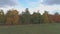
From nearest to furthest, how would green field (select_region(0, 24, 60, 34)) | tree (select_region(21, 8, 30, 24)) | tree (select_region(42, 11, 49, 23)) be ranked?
green field (select_region(0, 24, 60, 34)) < tree (select_region(21, 8, 30, 24)) < tree (select_region(42, 11, 49, 23))

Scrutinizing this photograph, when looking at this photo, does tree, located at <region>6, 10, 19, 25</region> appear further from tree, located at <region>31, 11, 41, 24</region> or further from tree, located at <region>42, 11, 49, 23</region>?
tree, located at <region>42, 11, 49, 23</region>

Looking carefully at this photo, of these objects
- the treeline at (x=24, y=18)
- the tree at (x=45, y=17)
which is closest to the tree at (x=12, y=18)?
the treeline at (x=24, y=18)

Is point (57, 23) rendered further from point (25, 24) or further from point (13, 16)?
point (13, 16)

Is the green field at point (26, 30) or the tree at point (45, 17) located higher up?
the tree at point (45, 17)

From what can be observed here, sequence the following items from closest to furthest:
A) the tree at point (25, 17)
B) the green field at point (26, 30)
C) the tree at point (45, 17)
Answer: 1. the green field at point (26, 30)
2. the tree at point (25, 17)
3. the tree at point (45, 17)

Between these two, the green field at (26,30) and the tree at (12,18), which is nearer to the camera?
the green field at (26,30)

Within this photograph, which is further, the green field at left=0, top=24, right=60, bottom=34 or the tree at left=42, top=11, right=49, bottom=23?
the tree at left=42, top=11, right=49, bottom=23

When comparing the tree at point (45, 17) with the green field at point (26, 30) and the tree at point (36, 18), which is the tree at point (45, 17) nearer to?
the tree at point (36, 18)

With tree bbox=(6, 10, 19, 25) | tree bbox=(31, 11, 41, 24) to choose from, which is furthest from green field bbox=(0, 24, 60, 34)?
tree bbox=(6, 10, 19, 25)

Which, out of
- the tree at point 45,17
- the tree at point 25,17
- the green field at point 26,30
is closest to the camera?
the green field at point 26,30

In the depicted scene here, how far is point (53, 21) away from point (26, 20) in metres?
2.32

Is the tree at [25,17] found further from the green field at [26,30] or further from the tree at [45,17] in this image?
the tree at [45,17]

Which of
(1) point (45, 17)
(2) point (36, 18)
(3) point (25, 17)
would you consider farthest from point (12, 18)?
(1) point (45, 17)

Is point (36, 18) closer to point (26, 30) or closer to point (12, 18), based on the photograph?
point (12, 18)
